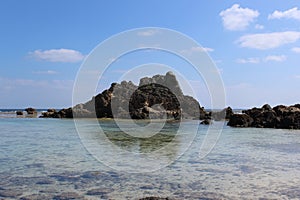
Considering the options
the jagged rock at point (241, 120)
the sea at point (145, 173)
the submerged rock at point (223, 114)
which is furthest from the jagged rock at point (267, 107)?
the sea at point (145, 173)

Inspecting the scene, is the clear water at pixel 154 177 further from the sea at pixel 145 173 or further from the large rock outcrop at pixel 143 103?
the large rock outcrop at pixel 143 103

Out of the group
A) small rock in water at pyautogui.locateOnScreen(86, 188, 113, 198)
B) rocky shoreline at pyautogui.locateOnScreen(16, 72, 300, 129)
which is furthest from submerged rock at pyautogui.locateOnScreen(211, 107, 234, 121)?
small rock in water at pyautogui.locateOnScreen(86, 188, 113, 198)

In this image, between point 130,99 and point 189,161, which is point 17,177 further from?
point 130,99

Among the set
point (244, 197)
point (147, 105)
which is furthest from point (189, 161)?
point (147, 105)

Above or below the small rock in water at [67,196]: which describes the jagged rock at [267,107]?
above

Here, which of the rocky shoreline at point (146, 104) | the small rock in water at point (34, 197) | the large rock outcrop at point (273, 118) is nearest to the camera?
the small rock in water at point (34, 197)

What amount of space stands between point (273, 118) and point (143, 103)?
31635 millimetres

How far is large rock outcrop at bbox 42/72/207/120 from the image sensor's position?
7406 centimetres

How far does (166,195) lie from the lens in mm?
11547

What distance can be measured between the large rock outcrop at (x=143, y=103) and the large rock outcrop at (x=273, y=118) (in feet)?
69.0

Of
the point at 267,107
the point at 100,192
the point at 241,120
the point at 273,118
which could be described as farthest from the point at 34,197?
the point at 267,107

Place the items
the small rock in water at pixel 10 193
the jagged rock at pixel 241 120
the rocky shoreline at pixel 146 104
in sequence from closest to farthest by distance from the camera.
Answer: the small rock in water at pixel 10 193 < the jagged rock at pixel 241 120 < the rocky shoreline at pixel 146 104

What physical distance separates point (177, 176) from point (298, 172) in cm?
621

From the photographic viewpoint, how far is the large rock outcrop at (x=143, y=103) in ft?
243
